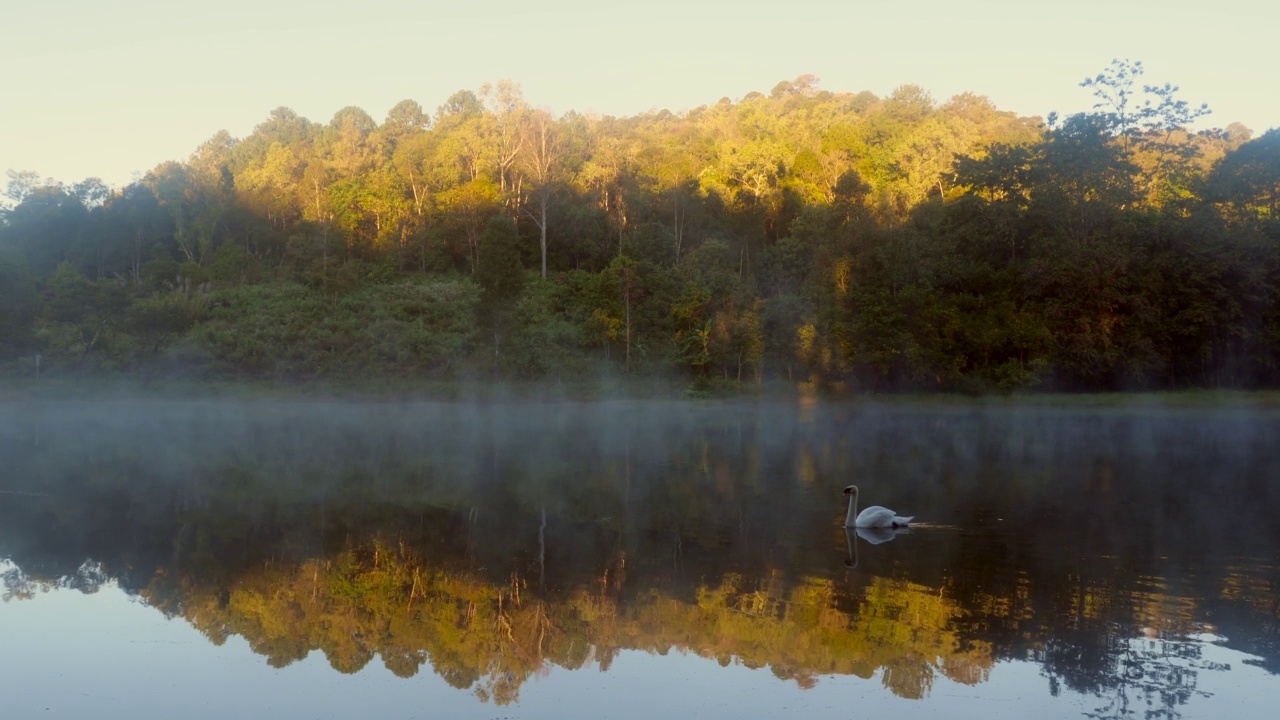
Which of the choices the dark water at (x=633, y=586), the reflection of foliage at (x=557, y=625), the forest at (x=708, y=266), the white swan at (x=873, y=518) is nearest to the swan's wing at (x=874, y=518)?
the white swan at (x=873, y=518)

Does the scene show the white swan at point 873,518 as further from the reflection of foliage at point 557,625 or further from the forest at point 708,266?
the forest at point 708,266

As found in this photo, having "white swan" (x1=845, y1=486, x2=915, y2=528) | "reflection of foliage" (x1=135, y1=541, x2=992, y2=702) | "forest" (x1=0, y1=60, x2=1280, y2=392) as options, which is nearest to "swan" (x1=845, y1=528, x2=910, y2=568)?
"white swan" (x1=845, y1=486, x2=915, y2=528)

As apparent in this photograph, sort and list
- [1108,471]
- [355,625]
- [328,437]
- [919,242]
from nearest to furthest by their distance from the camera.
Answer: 1. [355,625]
2. [1108,471]
3. [328,437]
4. [919,242]

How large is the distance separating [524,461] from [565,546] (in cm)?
976

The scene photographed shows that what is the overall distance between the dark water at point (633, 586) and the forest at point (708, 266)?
Answer: 1931 cm

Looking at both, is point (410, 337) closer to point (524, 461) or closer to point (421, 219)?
point (421, 219)

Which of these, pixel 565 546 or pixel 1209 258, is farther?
pixel 1209 258

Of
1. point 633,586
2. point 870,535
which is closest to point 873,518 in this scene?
point 870,535

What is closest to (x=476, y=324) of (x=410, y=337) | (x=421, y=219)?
(x=410, y=337)

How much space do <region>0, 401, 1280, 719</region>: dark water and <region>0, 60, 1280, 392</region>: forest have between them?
63.3ft

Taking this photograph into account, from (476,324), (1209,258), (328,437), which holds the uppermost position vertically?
(1209,258)

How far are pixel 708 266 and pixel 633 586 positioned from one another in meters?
38.4

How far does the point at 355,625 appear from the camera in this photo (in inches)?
391

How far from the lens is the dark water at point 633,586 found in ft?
26.8
